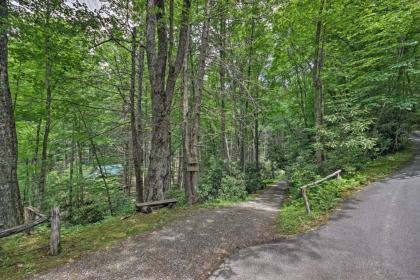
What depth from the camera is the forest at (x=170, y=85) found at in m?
6.07

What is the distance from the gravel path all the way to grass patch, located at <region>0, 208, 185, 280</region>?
0.30 m

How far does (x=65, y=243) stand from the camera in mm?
4832

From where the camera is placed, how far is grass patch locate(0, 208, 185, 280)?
3.88m

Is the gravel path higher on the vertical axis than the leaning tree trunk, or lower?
lower

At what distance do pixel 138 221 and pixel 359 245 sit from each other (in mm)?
5220

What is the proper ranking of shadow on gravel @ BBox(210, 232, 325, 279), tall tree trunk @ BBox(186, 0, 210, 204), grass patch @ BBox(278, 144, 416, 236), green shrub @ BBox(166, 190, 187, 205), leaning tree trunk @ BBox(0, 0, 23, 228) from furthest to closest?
green shrub @ BBox(166, 190, 187, 205) < tall tree trunk @ BBox(186, 0, 210, 204) < grass patch @ BBox(278, 144, 416, 236) < leaning tree trunk @ BBox(0, 0, 23, 228) < shadow on gravel @ BBox(210, 232, 325, 279)

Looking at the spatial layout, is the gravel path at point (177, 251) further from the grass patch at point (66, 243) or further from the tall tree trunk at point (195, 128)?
the tall tree trunk at point (195, 128)

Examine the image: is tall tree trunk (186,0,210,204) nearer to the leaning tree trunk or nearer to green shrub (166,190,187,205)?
green shrub (166,190,187,205)

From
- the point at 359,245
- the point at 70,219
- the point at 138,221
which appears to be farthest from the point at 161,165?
the point at 359,245

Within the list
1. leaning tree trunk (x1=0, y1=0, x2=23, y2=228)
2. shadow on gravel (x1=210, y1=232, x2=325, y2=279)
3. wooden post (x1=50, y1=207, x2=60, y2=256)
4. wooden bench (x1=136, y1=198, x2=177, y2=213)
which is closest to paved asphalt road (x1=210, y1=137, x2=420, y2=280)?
shadow on gravel (x1=210, y1=232, x2=325, y2=279)

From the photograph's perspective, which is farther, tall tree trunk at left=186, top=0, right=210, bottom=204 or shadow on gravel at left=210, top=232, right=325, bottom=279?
tall tree trunk at left=186, top=0, right=210, bottom=204

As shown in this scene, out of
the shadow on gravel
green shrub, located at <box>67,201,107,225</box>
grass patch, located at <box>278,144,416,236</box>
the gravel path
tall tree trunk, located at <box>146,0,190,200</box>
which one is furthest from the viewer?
green shrub, located at <box>67,201,107,225</box>

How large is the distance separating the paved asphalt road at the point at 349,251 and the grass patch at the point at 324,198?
1.26 feet

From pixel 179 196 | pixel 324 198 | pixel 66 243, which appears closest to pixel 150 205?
pixel 66 243
